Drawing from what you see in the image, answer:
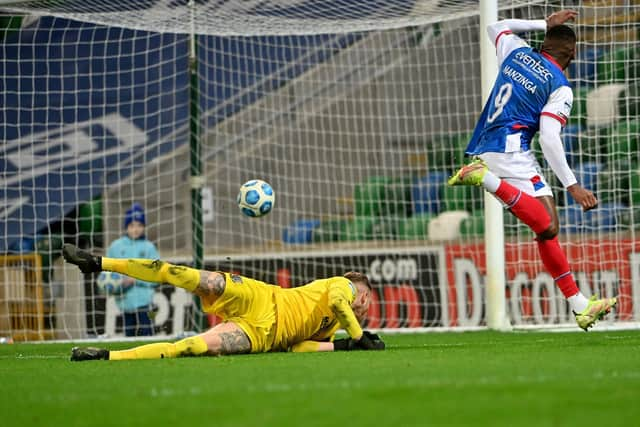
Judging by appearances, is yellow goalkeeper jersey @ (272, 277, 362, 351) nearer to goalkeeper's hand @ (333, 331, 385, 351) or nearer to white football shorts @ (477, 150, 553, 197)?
goalkeeper's hand @ (333, 331, 385, 351)

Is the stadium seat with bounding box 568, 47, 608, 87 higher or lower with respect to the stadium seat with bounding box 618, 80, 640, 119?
higher

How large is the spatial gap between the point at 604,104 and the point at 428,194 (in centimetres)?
245

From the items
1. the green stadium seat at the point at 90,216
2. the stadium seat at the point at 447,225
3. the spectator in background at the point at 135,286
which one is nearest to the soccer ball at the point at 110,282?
the spectator in background at the point at 135,286

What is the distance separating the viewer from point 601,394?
3.89 meters

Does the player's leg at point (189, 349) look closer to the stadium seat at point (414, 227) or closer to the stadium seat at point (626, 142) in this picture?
the stadium seat at point (414, 227)

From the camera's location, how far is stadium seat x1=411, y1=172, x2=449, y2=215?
13422mm

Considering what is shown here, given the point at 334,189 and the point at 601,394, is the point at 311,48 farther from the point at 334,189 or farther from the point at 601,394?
the point at 601,394

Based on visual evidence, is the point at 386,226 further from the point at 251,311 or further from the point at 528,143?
the point at 251,311

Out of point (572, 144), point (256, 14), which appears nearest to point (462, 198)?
point (572, 144)

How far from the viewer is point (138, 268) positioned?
241 inches

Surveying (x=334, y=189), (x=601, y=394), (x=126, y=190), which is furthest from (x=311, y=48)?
(x=601, y=394)

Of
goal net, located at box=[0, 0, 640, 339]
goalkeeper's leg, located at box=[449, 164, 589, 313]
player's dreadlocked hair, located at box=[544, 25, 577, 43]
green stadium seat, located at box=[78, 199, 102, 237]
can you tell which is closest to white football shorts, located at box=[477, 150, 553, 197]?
goalkeeper's leg, located at box=[449, 164, 589, 313]

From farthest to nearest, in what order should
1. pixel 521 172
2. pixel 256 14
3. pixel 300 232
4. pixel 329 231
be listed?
1. pixel 300 232
2. pixel 329 231
3. pixel 256 14
4. pixel 521 172

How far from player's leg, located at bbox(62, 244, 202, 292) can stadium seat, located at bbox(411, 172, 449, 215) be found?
295 inches
